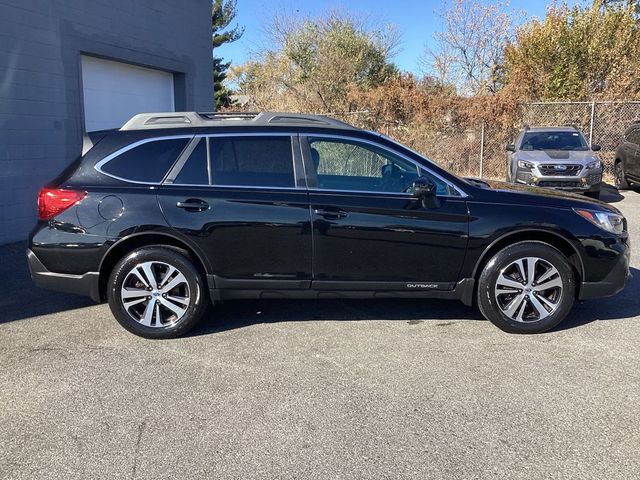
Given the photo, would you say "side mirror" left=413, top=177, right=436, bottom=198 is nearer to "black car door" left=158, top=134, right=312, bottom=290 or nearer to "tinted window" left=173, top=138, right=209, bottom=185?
"black car door" left=158, top=134, right=312, bottom=290

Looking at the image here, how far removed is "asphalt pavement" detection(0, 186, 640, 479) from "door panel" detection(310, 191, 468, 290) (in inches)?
22.6

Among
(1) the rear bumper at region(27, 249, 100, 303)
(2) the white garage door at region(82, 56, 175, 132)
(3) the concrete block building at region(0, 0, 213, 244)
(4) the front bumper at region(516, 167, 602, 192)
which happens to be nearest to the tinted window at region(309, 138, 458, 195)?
(1) the rear bumper at region(27, 249, 100, 303)

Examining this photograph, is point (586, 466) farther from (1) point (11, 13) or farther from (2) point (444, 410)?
(1) point (11, 13)

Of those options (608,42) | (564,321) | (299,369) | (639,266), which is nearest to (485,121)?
(608,42)

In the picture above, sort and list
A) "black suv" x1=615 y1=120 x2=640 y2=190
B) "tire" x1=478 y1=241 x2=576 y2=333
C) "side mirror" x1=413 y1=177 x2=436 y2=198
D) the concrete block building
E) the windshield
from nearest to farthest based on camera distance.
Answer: "side mirror" x1=413 y1=177 x2=436 y2=198 < "tire" x1=478 y1=241 x2=576 y2=333 < the concrete block building < the windshield < "black suv" x1=615 y1=120 x2=640 y2=190

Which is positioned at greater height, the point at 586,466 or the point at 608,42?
the point at 608,42

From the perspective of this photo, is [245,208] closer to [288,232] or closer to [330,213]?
[288,232]

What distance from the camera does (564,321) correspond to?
4648 mm

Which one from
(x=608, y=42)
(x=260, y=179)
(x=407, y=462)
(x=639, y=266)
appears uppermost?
(x=608, y=42)

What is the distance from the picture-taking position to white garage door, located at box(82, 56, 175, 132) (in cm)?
906

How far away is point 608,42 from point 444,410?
18.0 metres

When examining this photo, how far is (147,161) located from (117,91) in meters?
6.18

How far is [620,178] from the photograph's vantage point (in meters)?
13.4

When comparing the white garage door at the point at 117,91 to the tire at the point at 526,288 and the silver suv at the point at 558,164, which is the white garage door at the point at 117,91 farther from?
the silver suv at the point at 558,164
